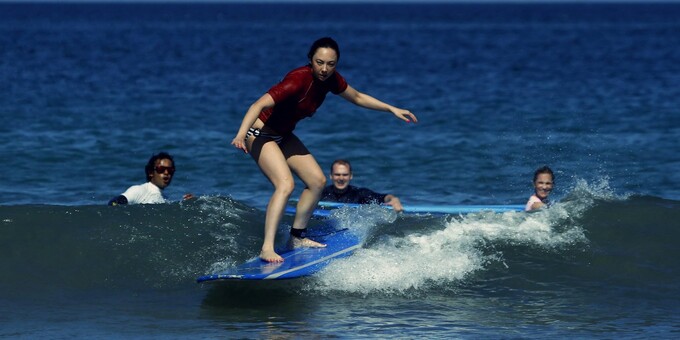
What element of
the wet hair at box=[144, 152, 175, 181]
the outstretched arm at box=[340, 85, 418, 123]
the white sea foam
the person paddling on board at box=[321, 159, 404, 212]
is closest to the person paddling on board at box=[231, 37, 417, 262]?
the outstretched arm at box=[340, 85, 418, 123]

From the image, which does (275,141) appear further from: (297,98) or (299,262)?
(299,262)

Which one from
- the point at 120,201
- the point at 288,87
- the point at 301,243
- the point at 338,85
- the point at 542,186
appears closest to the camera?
the point at 288,87

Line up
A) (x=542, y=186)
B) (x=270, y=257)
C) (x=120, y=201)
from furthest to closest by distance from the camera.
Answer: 1. (x=542, y=186)
2. (x=120, y=201)
3. (x=270, y=257)

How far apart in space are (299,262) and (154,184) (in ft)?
11.2

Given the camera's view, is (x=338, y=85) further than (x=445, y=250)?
No

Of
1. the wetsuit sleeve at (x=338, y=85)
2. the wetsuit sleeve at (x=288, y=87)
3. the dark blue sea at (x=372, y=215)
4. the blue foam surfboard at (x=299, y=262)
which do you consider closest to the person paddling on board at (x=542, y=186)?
the dark blue sea at (x=372, y=215)

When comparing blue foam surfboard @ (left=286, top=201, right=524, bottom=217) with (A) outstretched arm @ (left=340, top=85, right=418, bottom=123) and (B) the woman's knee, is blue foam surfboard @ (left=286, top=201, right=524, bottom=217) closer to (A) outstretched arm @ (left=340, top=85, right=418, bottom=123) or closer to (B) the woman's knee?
(A) outstretched arm @ (left=340, top=85, right=418, bottom=123)

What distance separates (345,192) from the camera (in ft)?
46.4

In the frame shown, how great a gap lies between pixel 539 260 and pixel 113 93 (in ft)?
80.2

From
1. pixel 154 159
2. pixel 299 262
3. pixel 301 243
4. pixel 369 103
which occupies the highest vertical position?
pixel 369 103

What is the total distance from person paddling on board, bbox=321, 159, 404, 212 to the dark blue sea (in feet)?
3.55

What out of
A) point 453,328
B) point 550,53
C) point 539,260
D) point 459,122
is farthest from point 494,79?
point 453,328

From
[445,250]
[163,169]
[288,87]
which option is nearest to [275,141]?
[288,87]

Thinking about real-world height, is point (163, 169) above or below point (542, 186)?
above
